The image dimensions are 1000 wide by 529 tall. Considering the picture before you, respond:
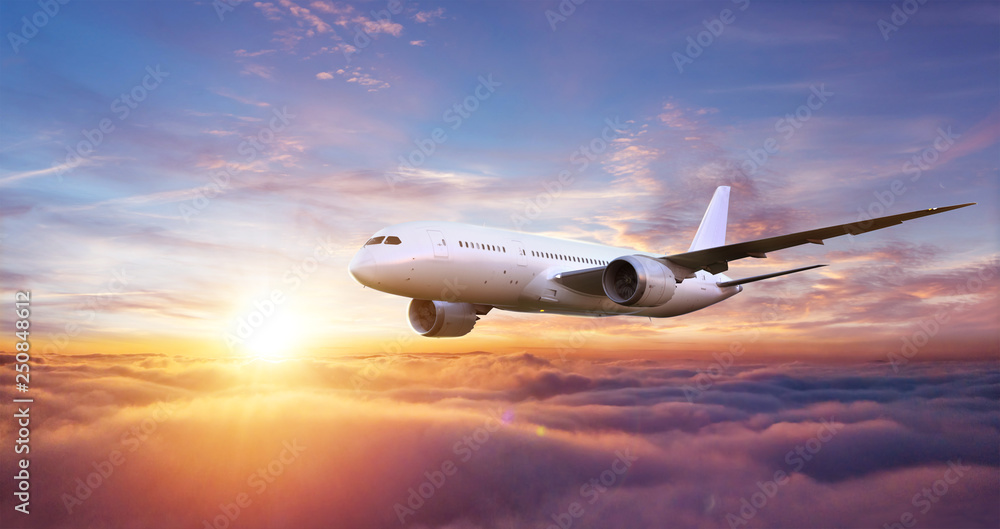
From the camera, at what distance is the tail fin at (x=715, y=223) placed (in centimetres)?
4094

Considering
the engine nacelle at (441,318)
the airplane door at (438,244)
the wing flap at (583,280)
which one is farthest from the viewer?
the engine nacelle at (441,318)

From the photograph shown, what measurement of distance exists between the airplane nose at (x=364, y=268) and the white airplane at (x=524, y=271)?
0.04m

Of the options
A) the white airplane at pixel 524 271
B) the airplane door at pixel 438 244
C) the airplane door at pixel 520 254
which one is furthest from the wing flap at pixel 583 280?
the airplane door at pixel 438 244

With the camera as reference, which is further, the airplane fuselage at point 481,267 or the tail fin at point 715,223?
the tail fin at point 715,223

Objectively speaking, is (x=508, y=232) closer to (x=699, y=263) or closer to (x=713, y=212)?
(x=699, y=263)

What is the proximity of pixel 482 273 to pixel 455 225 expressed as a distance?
220 cm

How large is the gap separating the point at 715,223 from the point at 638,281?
18.9 metres

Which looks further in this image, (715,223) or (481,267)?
(715,223)

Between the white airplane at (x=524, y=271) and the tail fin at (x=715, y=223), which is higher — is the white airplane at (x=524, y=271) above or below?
below

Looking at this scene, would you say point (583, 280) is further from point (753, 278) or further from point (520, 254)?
point (753, 278)

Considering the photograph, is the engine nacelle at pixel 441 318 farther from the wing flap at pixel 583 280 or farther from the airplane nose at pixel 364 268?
the airplane nose at pixel 364 268

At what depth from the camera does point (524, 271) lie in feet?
90.0

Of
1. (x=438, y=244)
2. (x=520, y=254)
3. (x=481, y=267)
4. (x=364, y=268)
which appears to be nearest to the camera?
(x=364, y=268)

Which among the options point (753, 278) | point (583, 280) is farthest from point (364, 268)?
point (753, 278)
